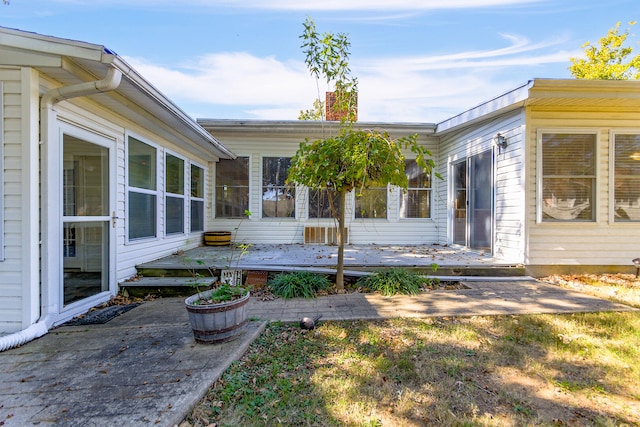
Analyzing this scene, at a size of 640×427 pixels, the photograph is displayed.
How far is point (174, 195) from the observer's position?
5.89 metres

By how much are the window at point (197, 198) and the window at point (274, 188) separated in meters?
1.57

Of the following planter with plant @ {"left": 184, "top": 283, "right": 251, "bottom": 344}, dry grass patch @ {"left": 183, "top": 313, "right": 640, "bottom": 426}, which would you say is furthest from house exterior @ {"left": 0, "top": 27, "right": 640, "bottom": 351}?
dry grass patch @ {"left": 183, "top": 313, "right": 640, "bottom": 426}

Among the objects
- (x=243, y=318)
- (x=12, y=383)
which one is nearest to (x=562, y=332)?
(x=243, y=318)

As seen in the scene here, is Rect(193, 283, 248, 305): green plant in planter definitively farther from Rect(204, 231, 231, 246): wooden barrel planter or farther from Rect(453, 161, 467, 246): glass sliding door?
Rect(453, 161, 467, 246): glass sliding door

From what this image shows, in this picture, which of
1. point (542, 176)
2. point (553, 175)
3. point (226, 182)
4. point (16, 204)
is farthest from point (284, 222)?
point (553, 175)

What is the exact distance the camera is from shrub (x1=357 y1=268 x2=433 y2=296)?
13.8 ft

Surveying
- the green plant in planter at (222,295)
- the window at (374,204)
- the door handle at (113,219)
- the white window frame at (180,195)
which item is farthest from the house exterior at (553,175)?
the door handle at (113,219)

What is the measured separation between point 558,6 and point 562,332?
8.65 meters

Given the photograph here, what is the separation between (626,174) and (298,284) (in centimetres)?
606

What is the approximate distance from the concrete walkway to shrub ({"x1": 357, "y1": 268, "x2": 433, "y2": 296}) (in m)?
0.22

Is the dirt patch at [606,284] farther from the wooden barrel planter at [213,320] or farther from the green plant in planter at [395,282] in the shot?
the wooden barrel planter at [213,320]

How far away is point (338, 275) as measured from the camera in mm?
4406

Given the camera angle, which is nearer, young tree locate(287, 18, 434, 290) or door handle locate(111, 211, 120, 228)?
young tree locate(287, 18, 434, 290)

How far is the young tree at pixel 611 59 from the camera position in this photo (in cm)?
1450
